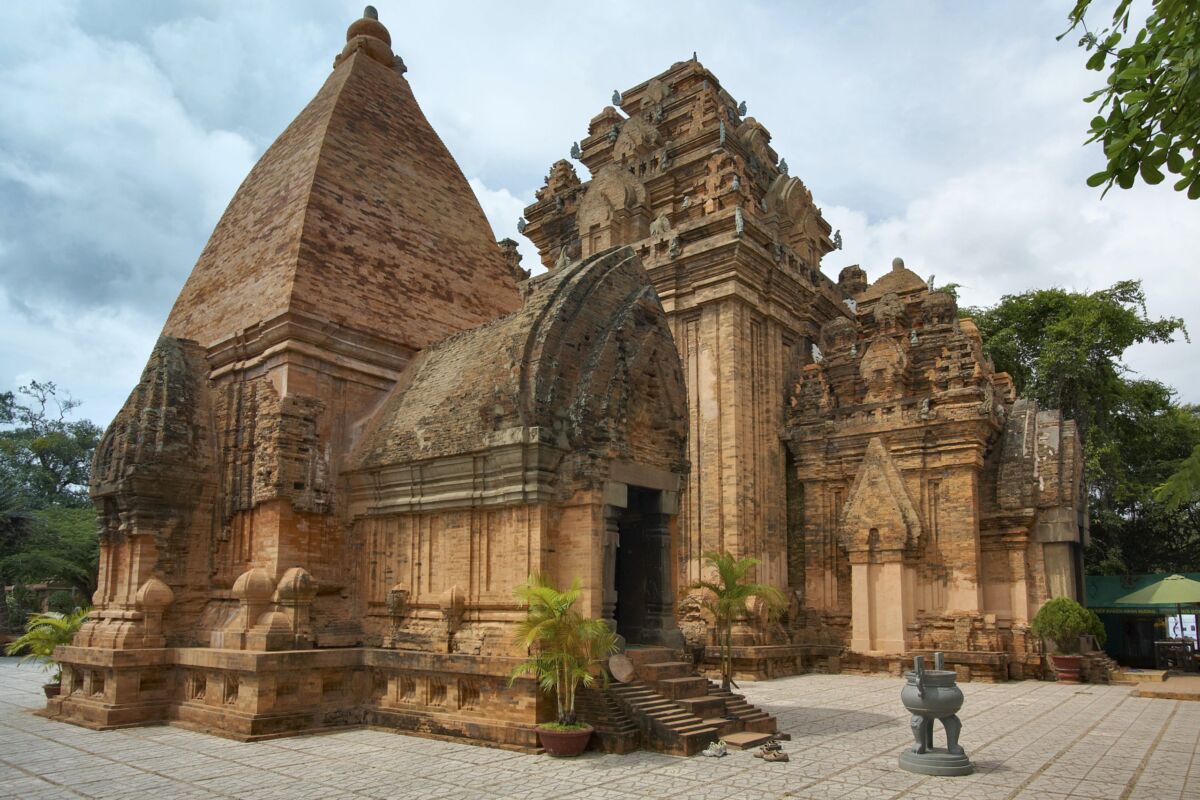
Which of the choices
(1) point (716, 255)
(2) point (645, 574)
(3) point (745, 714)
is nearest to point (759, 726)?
(3) point (745, 714)

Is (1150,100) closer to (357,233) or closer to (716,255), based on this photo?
(357,233)

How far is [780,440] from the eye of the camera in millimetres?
21094

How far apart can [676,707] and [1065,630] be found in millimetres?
10739

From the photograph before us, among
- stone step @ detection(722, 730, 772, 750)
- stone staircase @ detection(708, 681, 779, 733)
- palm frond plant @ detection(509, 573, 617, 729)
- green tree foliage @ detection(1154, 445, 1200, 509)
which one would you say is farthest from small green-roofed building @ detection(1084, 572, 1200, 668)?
green tree foliage @ detection(1154, 445, 1200, 509)

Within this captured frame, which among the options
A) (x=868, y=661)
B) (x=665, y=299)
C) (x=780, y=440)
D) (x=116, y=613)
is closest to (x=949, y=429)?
(x=780, y=440)

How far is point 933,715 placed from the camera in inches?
350

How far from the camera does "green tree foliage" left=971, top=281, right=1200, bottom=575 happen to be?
28016mm

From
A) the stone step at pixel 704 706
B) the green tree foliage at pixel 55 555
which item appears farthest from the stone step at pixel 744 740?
the green tree foliage at pixel 55 555

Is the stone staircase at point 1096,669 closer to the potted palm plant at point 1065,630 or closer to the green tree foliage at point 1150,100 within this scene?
the potted palm plant at point 1065,630

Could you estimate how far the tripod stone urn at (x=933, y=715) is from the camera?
8.80m

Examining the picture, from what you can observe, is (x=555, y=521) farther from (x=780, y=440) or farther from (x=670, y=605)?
(x=780, y=440)

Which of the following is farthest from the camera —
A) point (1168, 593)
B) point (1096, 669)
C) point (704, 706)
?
point (1168, 593)

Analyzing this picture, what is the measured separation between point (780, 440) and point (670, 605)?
974 cm

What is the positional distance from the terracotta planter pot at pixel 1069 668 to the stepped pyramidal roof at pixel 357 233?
1322 cm
